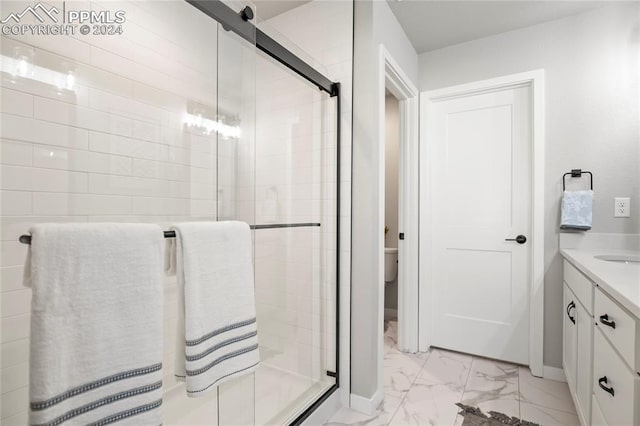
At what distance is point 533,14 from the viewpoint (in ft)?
7.31

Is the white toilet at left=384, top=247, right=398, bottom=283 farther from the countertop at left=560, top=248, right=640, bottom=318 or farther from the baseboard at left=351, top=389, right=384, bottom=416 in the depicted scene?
the countertop at left=560, top=248, right=640, bottom=318

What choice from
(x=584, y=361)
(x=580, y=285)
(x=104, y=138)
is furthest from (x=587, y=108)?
(x=104, y=138)

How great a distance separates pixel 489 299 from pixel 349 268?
1.34m

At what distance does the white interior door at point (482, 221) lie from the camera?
8.02ft

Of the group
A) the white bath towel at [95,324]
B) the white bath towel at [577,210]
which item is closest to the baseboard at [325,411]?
the white bath towel at [95,324]

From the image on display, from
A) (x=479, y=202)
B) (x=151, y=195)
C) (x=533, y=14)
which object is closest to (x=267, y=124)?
(x=151, y=195)

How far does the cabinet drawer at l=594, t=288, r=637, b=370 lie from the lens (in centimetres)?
95

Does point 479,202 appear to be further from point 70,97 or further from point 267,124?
point 70,97

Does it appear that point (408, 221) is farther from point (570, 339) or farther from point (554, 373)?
point (554, 373)

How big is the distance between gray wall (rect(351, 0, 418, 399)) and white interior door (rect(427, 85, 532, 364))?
3.40 feet

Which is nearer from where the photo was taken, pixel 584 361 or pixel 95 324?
pixel 95 324

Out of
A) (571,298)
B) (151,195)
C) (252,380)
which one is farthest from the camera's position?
(571,298)

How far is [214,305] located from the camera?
3.17 feet

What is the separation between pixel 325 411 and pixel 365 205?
44.8 inches
